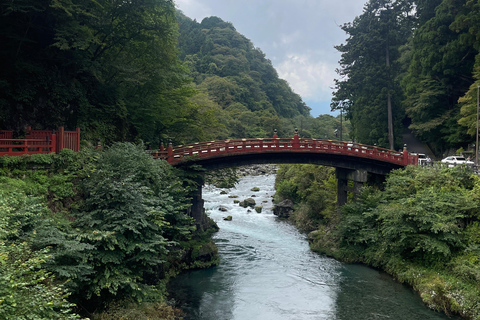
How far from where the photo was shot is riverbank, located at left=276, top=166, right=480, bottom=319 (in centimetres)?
1585

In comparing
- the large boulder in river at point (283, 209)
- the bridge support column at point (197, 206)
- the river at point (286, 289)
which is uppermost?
the bridge support column at point (197, 206)

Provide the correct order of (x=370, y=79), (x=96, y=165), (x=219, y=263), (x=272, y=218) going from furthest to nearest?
(x=370, y=79) → (x=272, y=218) → (x=219, y=263) → (x=96, y=165)

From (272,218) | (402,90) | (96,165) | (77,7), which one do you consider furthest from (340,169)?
(77,7)

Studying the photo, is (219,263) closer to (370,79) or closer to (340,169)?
(340,169)

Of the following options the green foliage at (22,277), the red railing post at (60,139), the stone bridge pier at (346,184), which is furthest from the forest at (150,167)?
the stone bridge pier at (346,184)

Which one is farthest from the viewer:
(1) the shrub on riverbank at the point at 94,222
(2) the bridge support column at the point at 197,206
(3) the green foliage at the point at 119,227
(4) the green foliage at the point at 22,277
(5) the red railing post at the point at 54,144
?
(2) the bridge support column at the point at 197,206

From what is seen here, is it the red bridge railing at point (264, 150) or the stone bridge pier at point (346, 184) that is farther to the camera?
the stone bridge pier at point (346, 184)

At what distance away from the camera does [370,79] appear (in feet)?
124

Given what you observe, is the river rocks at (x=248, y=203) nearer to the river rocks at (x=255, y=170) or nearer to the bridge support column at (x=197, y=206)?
the bridge support column at (x=197, y=206)

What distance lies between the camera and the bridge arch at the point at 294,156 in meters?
23.2

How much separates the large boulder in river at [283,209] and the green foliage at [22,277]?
2768cm

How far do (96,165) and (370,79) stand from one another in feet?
103

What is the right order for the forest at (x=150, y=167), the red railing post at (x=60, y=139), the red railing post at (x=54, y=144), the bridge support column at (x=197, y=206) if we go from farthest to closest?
the bridge support column at (x=197, y=206) → the red railing post at (x=60, y=139) → the red railing post at (x=54, y=144) → the forest at (x=150, y=167)

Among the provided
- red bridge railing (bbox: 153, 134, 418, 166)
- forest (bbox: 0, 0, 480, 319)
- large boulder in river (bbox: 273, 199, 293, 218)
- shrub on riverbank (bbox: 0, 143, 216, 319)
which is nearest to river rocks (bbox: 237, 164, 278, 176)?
forest (bbox: 0, 0, 480, 319)
